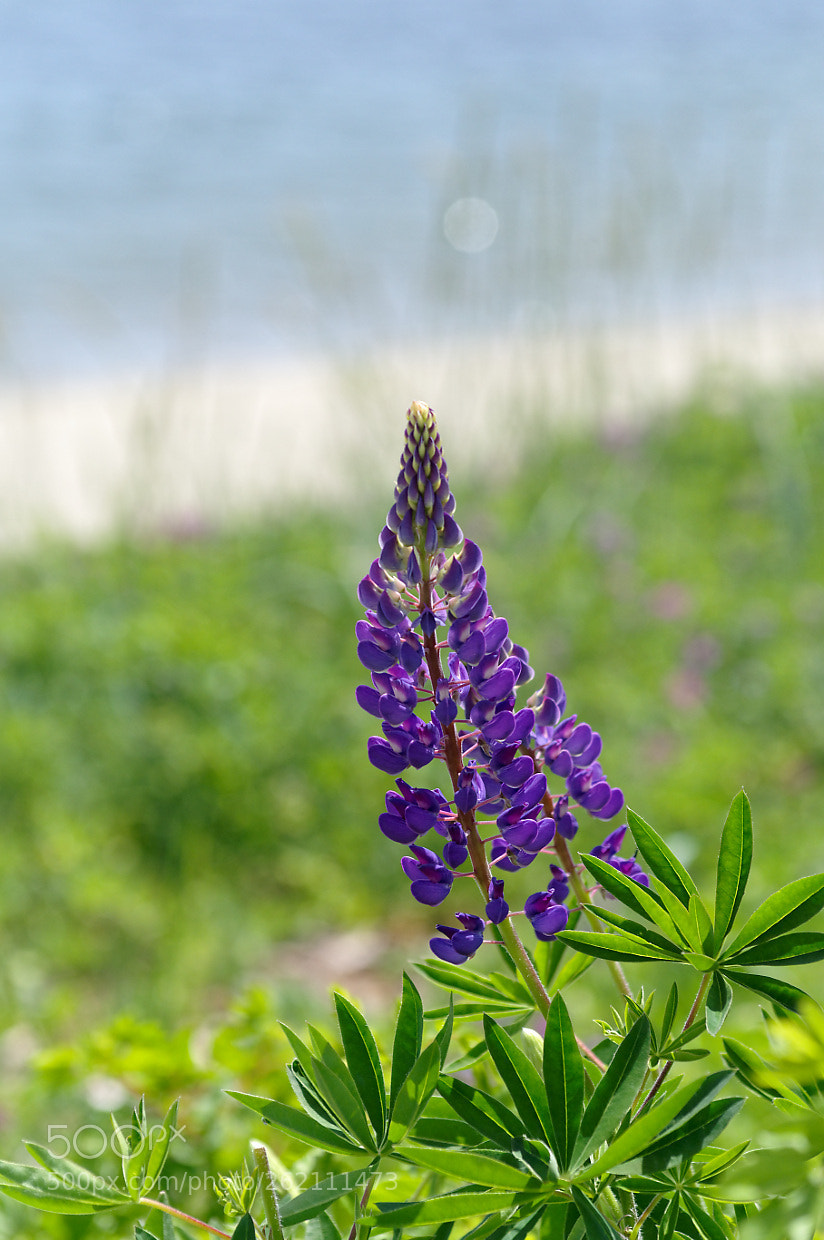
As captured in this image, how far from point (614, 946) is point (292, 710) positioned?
3087 millimetres

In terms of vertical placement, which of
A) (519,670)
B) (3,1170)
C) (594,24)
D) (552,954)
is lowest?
(3,1170)

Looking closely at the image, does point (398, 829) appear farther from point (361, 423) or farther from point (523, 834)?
Answer: point (361, 423)

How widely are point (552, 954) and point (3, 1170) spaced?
Answer: 47 centimetres

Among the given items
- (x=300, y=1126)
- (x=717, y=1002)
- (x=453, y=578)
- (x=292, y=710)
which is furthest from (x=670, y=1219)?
(x=292, y=710)

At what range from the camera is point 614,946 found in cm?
78

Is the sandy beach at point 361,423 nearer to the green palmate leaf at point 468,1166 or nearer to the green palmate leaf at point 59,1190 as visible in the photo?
the green palmate leaf at point 59,1190

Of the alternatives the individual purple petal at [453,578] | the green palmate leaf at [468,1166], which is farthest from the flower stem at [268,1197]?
the individual purple petal at [453,578]

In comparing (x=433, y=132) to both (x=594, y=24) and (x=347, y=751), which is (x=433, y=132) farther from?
(x=347, y=751)

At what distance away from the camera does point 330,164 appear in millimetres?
16859

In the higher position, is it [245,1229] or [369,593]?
[369,593]

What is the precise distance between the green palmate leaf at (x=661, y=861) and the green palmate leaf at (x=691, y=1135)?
0.47 ft

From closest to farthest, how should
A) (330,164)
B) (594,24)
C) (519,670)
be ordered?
(519,670)
(330,164)
(594,24)

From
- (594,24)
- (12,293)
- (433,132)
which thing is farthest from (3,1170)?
(594,24)

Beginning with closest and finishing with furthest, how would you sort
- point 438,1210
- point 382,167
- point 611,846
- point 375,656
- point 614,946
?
point 438,1210 < point 614,946 < point 375,656 < point 611,846 < point 382,167
